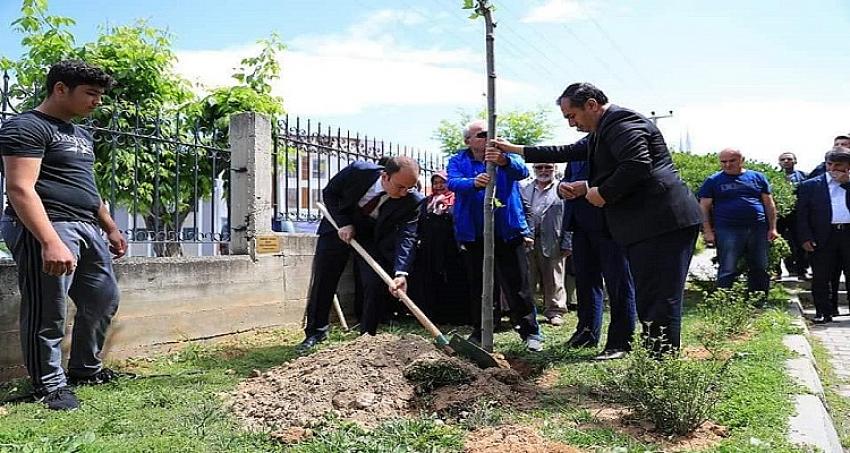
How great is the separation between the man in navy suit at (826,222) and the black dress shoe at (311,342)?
5564 millimetres

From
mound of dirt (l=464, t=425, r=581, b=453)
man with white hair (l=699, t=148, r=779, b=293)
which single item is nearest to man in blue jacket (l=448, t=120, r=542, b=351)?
mound of dirt (l=464, t=425, r=581, b=453)

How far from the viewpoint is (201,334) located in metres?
6.20

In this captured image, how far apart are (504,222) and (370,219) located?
1.09 metres

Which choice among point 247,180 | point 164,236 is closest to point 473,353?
point 164,236

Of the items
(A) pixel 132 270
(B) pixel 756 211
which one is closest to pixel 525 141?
(B) pixel 756 211

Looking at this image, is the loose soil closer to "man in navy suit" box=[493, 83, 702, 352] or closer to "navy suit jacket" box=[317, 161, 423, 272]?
"man in navy suit" box=[493, 83, 702, 352]

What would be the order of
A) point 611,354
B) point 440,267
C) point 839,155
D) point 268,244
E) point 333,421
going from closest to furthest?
point 333,421
point 611,354
point 268,244
point 440,267
point 839,155

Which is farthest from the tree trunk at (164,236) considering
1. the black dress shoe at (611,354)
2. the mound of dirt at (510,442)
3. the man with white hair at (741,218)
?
the man with white hair at (741,218)

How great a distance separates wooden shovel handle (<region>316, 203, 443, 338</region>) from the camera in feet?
16.5

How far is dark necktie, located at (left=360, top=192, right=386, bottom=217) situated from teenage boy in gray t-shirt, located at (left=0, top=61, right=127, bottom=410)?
2077 millimetres

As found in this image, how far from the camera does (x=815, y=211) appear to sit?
8.23m

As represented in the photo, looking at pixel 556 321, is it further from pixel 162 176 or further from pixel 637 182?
pixel 162 176

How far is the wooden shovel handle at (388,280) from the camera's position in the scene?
504cm

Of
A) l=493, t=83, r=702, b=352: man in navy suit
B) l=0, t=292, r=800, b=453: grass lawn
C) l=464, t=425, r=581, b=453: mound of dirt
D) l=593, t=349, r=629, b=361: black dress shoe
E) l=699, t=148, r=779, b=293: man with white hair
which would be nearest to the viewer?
l=464, t=425, r=581, b=453: mound of dirt
